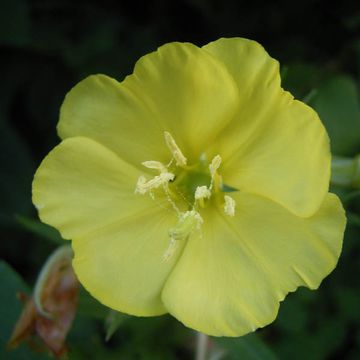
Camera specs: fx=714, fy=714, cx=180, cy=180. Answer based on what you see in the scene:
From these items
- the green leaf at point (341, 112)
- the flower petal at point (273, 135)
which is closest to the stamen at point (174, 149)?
the flower petal at point (273, 135)

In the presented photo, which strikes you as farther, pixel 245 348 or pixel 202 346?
pixel 202 346

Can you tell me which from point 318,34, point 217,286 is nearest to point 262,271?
point 217,286

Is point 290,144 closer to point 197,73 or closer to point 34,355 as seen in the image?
point 197,73

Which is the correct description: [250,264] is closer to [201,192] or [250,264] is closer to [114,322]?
[201,192]

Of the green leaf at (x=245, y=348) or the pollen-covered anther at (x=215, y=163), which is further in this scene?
the green leaf at (x=245, y=348)

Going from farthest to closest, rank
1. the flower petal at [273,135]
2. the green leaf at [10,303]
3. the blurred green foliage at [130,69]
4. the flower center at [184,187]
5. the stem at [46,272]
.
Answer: the blurred green foliage at [130,69], the green leaf at [10,303], the stem at [46,272], the flower center at [184,187], the flower petal at [273,135]

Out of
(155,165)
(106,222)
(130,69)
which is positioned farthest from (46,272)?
(130,69)

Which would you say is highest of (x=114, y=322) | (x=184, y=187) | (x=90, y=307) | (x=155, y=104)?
(x=155, y=104)

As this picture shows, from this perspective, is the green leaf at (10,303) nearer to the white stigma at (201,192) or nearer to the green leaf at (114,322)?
the green leaf at (114,322)
